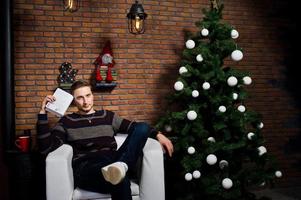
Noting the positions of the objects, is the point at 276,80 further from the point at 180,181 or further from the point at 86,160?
the point at 86,160

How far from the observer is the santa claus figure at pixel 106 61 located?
339cm

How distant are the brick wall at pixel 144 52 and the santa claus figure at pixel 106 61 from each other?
9 cm

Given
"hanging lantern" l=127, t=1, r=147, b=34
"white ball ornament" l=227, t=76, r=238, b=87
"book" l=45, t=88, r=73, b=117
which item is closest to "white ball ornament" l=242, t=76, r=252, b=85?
"white ball ornament" l=227, t=76, r=238, b=87

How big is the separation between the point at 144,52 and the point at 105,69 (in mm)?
541

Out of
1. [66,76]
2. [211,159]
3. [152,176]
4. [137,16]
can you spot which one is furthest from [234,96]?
[66,76]

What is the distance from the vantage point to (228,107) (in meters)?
2.97

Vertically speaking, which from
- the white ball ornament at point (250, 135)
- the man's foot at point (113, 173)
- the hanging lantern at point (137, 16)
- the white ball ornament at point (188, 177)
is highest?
the hanging lantern at point (137, 16)

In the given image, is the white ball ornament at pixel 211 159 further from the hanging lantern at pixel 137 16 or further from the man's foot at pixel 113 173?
the hanging lantern at pixel 137 16

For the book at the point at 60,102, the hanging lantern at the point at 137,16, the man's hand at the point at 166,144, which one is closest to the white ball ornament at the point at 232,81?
the man's hand at the point at 166,144

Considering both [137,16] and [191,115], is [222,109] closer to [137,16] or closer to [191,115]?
[191,115]

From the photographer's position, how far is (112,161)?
242cm

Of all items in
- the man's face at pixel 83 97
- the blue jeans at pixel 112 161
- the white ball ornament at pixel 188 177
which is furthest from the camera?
the white ball ornament at pixel 188 177

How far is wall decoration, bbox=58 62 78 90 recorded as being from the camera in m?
3.31

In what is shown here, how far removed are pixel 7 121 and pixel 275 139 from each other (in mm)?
3225
